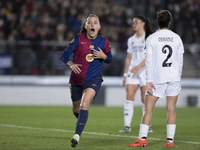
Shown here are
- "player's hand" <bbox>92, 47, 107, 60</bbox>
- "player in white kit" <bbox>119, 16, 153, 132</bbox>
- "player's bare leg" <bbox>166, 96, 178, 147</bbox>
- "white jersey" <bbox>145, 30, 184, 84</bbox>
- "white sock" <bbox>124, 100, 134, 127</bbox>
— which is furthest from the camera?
"player in white kit" <bbox>119, 16, 153, 132</bbox>

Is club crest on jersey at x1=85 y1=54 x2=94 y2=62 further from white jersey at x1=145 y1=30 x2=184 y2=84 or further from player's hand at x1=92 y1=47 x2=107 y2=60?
white jersey at x1=145 y1=30 x2=184 y2=84

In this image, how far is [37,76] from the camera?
16.3m

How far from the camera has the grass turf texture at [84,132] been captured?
6977mm

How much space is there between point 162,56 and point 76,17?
1293 cm

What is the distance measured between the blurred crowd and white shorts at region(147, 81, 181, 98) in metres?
10.1

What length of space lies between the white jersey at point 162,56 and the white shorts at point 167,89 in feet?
0.22

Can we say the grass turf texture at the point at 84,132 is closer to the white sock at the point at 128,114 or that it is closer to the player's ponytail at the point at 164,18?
the white sock at the point at 128,114

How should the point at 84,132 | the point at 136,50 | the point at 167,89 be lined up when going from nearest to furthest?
1. the point at 167,89
2. the point at 84,132
3. the point at 136,50

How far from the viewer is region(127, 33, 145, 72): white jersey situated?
31.1ft

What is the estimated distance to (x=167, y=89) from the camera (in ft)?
22.0

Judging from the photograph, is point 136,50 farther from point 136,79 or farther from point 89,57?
point 89,57

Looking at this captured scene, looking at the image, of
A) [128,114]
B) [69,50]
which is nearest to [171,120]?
[69,50]

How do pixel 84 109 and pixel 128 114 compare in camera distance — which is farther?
pixel 128 114

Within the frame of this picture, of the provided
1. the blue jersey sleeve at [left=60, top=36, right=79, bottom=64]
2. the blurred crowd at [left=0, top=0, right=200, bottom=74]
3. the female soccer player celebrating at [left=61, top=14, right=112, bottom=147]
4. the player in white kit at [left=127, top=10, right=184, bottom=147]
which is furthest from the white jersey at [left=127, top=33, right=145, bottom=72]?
the blurred crowd at [left=0, top=0, right=200, bottom=74]
